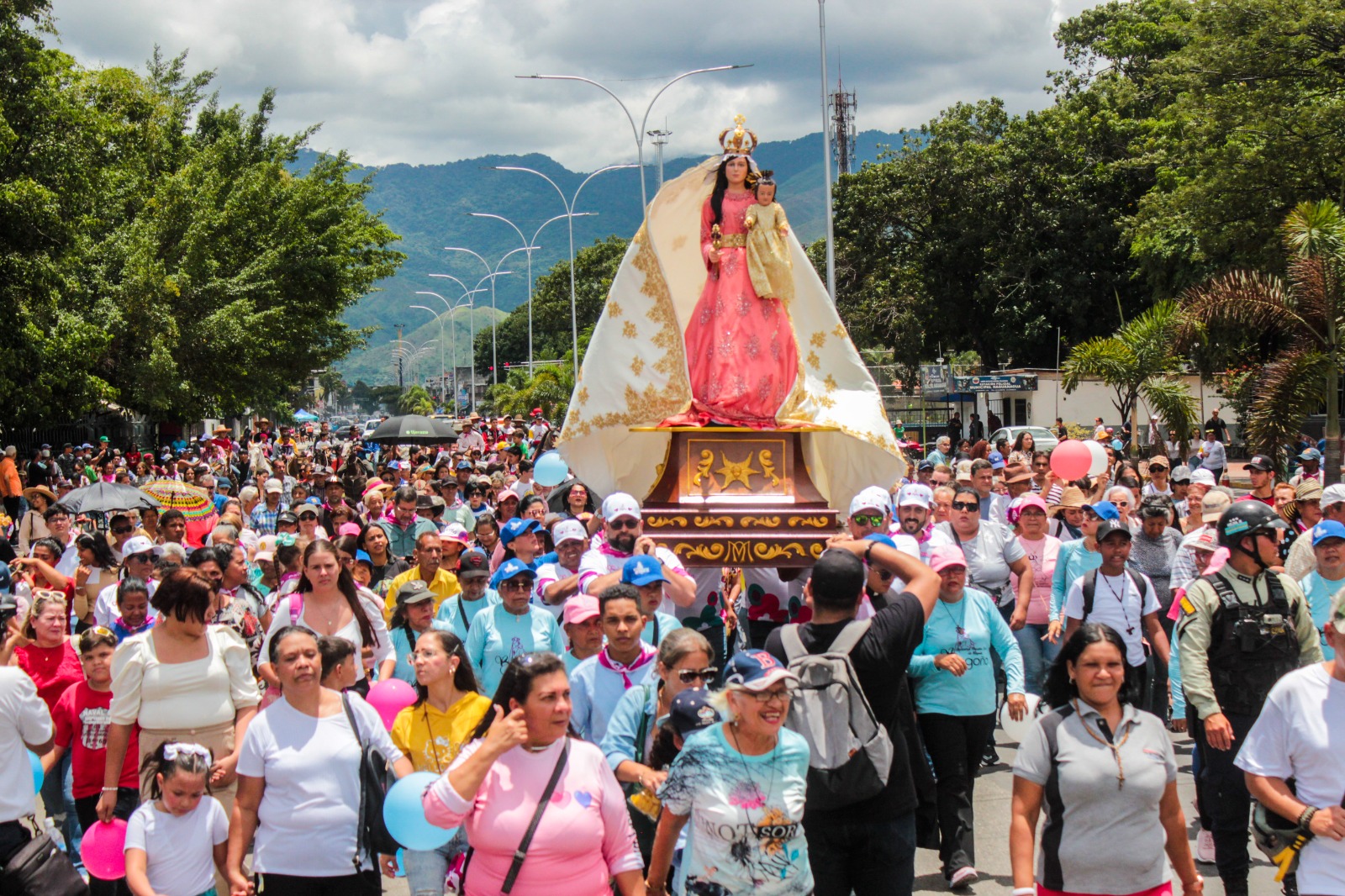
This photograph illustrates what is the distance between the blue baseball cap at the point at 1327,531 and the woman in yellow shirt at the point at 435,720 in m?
4.06

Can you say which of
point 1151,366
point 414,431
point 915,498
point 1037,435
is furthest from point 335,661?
point 1037,435

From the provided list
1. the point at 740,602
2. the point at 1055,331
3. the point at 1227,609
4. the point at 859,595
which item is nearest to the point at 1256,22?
the point at 1055,331

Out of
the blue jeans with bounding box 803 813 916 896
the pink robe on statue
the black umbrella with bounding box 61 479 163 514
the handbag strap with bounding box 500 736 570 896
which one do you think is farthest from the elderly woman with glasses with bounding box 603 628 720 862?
the black umbrella with bounding box 61 479 163 514

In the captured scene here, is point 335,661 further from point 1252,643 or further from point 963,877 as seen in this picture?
point 1252,643

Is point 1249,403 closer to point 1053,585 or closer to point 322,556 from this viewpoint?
point 1053,585

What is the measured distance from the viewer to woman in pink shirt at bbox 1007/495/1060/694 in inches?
332

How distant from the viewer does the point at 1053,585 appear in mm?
8273

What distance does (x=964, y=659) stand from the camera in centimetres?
667

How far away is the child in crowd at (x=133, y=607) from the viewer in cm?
741

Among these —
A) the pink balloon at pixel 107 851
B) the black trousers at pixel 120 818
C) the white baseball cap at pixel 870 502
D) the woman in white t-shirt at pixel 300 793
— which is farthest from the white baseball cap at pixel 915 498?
the pink balloon at pixel 107 851

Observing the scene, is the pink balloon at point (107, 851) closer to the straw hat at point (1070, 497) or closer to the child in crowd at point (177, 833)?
the child in crowd at point (177, 833)

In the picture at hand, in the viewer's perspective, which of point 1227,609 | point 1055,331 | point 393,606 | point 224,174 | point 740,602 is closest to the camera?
point 1227,609

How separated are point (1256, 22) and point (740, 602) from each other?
21682mm

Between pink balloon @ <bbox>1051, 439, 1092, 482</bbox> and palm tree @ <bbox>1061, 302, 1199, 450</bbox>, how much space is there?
23.6ft
